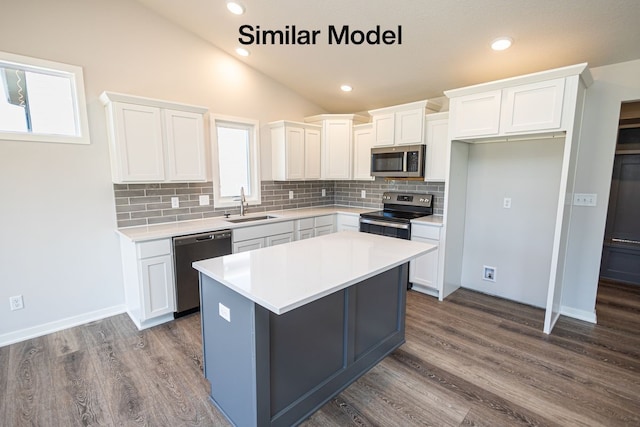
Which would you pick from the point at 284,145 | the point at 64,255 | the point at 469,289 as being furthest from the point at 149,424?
the point at 469,289

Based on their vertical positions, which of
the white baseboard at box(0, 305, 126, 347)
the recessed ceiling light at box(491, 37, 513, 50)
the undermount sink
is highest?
the recessed ceiling light at box(491, 37, 513, 50)

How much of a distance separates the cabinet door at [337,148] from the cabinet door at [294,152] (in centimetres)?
39

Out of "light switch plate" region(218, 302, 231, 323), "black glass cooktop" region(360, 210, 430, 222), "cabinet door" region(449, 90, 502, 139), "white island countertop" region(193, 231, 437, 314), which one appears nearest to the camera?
"white island countertop" region(193, 231, 437, 314)

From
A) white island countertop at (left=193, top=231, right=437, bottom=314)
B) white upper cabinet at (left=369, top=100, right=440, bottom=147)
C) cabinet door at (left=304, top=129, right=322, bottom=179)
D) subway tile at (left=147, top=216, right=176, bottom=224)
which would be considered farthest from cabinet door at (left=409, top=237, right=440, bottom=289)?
subway tile at (left=147, top=216, right=176, bottom=224)

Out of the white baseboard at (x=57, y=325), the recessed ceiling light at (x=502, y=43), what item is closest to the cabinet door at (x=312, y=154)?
the recessed ceiling light at (x=502, y=43)

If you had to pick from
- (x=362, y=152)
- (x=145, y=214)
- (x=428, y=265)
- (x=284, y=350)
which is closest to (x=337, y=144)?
(x=362, y=152)

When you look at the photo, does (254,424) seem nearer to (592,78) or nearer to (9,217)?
(9,217)

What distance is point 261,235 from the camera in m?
3.62

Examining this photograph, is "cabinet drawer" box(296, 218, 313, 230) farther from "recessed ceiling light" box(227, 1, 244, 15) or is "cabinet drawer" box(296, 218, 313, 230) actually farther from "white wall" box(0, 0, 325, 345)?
"recessed ceiling light" box(227, 1, 244, 15)

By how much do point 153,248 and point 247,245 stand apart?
99 centimetres

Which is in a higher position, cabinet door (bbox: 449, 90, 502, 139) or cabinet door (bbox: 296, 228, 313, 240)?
cabinet door (bbox: 449, 90, 502, 139)

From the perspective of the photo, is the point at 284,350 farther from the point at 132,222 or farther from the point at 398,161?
the point at 398,161

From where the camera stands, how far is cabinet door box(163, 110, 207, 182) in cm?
304

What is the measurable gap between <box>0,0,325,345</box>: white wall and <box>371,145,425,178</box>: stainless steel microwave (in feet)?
7.83
